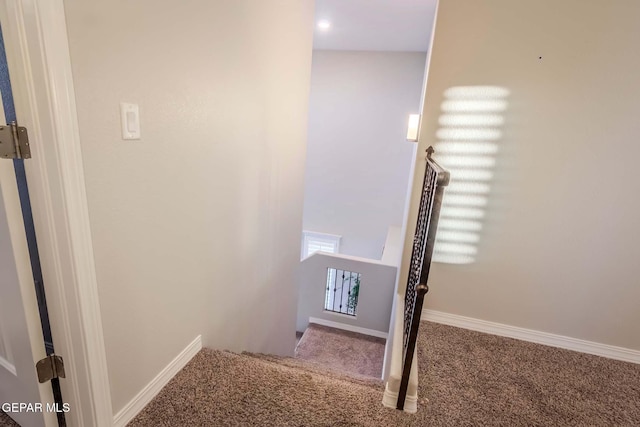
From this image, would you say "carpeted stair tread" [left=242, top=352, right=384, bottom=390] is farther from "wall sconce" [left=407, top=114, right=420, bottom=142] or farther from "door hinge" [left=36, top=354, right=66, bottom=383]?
"wall sconce" [left=407, top=114, right=420, bottom=142]

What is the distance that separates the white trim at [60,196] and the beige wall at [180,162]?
5cm

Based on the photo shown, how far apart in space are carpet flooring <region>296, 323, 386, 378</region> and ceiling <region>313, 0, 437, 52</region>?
14.1 feet

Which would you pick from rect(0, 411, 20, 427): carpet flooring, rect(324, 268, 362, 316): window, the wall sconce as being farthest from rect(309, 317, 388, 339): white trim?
rect(0, 411, 20, 427): carpet flooring

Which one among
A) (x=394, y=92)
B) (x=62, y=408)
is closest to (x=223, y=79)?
(x=62, y=408)

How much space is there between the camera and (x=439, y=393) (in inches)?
62.4

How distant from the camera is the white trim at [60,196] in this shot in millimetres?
791

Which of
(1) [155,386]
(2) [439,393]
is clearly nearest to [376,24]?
(2) [439,393]

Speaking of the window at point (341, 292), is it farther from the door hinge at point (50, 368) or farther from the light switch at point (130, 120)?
the light switch at point (130, 120)

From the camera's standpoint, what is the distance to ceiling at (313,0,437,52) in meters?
3.56

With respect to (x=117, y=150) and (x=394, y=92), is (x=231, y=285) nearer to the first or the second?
(x=117, y=150)

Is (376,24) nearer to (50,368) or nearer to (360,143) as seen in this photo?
(360,143)

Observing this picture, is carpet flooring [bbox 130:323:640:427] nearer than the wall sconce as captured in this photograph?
Yes

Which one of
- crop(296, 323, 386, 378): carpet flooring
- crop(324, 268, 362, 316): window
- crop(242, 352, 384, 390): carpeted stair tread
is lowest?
crop(296, 323, 386, 378): carpet flooring

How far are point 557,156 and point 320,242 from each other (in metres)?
5.18
